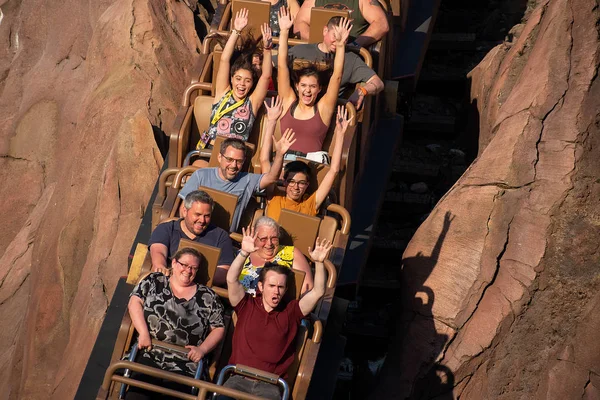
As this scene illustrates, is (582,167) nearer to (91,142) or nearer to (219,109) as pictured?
(219,109)

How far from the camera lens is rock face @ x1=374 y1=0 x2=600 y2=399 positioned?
7.51 m

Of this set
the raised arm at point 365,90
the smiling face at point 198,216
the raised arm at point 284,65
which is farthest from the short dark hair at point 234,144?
the raised arm at point 365,90

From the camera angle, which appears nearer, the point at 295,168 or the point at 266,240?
the point at 266,240

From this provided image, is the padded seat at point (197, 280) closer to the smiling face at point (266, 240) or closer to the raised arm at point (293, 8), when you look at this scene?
the smiling face at point (266, 240)

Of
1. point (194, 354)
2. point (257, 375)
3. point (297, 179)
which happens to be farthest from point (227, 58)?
point (257, 375)

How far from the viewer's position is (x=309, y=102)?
758 cm

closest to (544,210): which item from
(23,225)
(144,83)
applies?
(144,83)

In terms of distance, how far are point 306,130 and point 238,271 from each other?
5.66 feet

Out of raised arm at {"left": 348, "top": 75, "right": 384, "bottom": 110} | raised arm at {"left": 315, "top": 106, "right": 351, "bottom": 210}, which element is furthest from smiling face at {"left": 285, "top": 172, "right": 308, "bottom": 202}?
raised arm at {"left": 348, "top": 75, "right": 384, "bottom": 110}

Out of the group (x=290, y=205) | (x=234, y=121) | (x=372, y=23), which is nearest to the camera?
(x=290, y=205)

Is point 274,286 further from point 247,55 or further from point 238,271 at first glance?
point 247,55

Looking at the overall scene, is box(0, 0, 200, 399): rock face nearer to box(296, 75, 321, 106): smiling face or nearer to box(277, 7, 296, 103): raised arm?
box(277, 7, 296, 103): raised arm

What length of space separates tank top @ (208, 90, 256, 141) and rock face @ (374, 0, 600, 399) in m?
1.63

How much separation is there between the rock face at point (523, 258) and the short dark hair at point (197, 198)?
2170 mm
